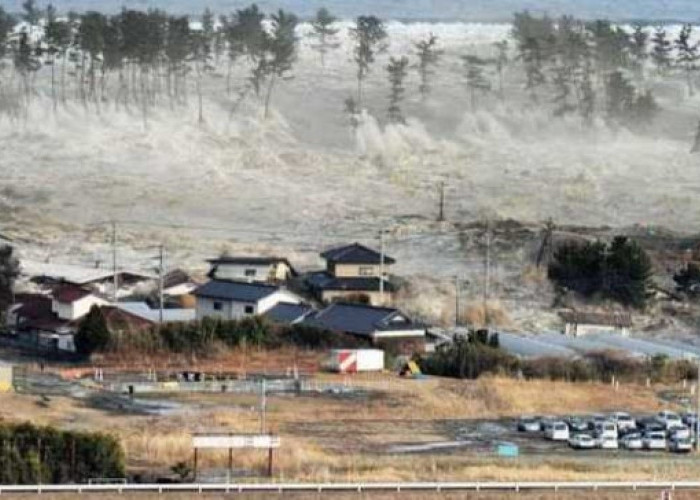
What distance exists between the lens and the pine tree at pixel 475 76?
83.1ft

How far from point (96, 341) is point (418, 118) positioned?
32.5 ft

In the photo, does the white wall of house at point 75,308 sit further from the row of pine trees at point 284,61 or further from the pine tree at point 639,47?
the pine tree at point 639,47

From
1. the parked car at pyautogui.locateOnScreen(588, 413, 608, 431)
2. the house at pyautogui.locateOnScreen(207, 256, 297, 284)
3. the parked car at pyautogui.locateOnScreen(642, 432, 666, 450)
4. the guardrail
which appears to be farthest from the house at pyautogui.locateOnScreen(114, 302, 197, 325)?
the guardrail

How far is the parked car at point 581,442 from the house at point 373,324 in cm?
347

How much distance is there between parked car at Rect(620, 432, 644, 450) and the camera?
11945 mm

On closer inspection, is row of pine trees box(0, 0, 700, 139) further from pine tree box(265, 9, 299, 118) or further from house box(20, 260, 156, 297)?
house box(20, 260, 156, 297)

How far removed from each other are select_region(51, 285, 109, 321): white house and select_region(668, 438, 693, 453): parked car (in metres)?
5.20

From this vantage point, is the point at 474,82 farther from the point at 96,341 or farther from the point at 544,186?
the point at 96,341

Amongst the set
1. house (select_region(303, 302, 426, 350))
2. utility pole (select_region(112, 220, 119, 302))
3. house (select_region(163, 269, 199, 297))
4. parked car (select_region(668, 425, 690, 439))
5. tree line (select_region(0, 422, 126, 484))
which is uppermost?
tree line (select_region(0, 422, 126, 484))

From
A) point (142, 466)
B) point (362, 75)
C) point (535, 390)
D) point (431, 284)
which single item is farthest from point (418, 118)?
point (142, 466)

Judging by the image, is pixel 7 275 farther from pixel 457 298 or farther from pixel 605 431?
pixel 605 431

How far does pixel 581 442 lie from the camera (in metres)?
11.8

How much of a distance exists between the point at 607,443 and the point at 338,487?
8.32 ft

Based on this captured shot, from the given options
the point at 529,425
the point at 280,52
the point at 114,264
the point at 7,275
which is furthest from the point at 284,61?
the point at 529,425
